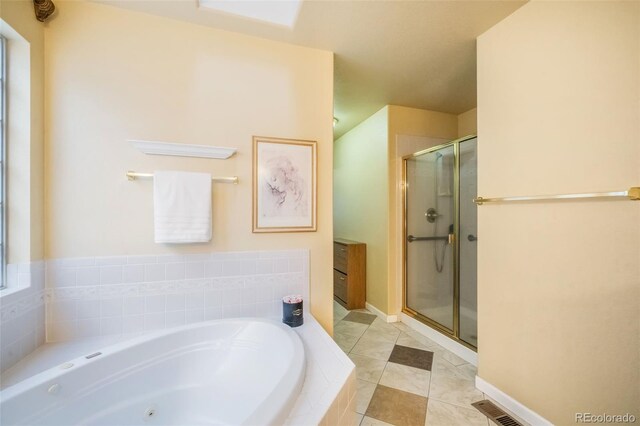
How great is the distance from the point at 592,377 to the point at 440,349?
1191 mm

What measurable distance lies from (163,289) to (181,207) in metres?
0.51

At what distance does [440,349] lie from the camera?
2.25 metres

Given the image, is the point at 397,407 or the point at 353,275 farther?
the point at 353,275

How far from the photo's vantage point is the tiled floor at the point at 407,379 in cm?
148

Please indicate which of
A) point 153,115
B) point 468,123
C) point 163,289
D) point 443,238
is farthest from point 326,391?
point 468,123

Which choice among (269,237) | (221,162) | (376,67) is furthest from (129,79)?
(376,67)

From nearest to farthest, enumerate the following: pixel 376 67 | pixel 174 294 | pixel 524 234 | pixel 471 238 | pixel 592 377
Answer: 1. pixel 592 377
2. pixel 524 234
3. pixel 174 294
4. pixel 376 67
5. pixel 471 238

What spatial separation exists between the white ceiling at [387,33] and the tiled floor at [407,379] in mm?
2298

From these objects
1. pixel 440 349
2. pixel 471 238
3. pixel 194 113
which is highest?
pixel 194 113

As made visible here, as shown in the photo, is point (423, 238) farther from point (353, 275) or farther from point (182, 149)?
point (182, 149)

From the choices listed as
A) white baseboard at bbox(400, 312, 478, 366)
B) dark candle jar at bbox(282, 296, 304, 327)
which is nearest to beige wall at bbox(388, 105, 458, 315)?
white baseboard at bbox(400, 312, 478, 366)

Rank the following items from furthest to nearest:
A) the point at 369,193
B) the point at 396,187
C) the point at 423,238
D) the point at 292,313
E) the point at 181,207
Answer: the point at 369,193 → the point at 396,187 → the point at 423,238 → the point at 292,313 → the point at 181,207

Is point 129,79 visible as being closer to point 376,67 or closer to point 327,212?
point 327,212

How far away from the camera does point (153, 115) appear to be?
1508 mm
